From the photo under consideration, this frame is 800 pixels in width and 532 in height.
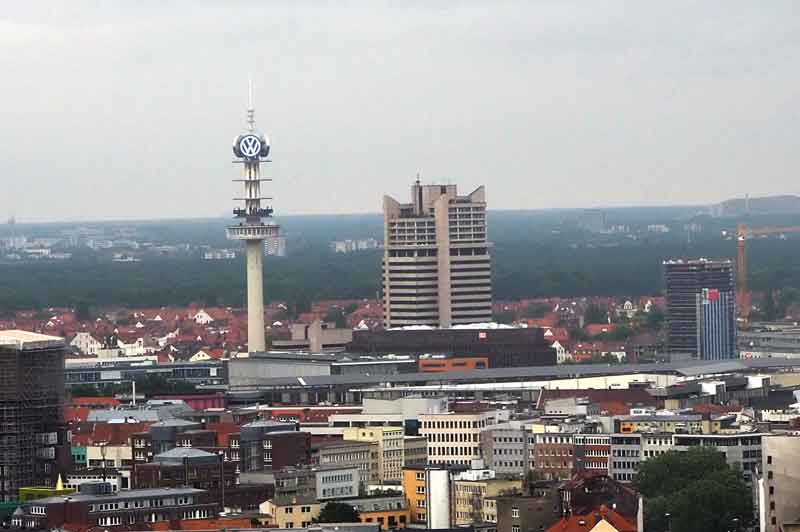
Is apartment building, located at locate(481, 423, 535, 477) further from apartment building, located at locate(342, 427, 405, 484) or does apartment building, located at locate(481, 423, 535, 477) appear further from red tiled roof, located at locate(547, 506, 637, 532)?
red tiled roof, located at locate(547, 506, 637, 532)

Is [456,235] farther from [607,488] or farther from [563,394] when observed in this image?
[607,488]

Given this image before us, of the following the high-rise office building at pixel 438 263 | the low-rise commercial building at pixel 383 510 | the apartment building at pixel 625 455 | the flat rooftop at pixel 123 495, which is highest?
the high-rise office building at pixel 438 263

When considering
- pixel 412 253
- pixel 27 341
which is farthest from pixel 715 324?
pixel 27 341

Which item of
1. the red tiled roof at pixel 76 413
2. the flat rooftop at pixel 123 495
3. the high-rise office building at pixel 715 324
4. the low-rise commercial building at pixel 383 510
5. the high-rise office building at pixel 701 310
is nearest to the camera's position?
the flat rooftop at pixel 123 495

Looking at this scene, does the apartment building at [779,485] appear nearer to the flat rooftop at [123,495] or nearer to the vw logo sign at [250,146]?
the flat rooftop at [123,495]

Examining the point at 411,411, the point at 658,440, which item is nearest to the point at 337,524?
the point at 658,440

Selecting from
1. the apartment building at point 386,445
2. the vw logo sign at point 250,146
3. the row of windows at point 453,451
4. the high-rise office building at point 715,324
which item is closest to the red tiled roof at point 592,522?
the apartment building at point 386,445
